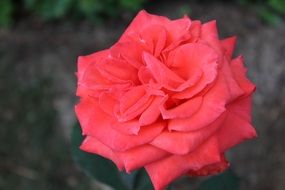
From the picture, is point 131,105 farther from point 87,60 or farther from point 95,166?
A: point 95,166

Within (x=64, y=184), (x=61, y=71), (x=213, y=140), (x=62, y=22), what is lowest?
(x=64, y=184)

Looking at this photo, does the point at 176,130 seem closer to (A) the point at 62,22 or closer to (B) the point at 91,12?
(B) the point at 91,12

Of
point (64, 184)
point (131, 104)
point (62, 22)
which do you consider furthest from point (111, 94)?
point (62, 22)

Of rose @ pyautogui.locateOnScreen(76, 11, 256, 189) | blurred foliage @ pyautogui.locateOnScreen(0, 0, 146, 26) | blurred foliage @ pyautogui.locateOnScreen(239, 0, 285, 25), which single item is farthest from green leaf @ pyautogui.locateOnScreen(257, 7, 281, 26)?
rose @ pyautogui.locateOnScreen(76, 11, 256, 189)

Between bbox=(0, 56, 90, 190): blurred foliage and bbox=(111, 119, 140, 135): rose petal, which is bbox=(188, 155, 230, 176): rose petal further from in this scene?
bbox=(0, 56, 90, 190): blurred foliage

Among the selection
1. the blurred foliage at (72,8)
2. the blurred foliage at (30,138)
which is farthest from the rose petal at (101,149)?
the blurred foliage at (72,8)
